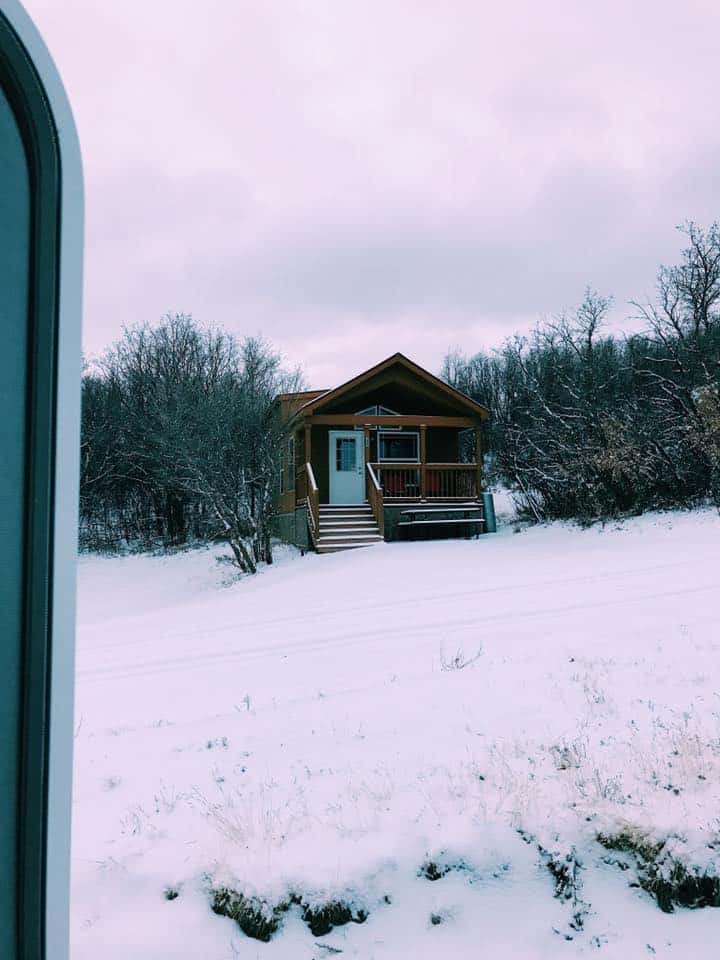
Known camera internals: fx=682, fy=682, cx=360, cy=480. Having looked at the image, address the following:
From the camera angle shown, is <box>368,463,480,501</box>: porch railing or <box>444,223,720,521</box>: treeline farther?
<box>368,463,480,501</box>: porch railing

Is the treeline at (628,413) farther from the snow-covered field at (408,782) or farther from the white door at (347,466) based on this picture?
the snow-covered field at (408,782)

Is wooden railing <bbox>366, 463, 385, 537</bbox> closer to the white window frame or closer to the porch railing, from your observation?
the porch railing

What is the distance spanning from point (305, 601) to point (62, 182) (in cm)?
920

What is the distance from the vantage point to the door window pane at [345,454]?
765 inches

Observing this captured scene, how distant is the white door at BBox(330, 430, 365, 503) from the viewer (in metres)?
19.2

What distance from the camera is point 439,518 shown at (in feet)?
57.6

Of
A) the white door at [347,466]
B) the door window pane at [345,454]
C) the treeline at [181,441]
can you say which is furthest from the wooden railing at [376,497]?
the treeline at [181,441]

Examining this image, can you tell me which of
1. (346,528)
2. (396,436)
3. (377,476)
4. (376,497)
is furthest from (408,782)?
(396,436)

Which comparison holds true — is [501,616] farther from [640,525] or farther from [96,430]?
[96,430]

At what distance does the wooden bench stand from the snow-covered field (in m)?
8.74

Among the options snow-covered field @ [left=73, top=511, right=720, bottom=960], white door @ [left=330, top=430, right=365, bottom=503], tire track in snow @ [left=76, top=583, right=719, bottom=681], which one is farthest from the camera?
white door @ [left=330, top=430, right=365, bottom=503]

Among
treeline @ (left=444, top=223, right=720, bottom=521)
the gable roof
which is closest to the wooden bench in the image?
treeline @ (left=444, top=223, right=720, bottom=521)

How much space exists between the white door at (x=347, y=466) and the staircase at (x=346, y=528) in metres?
0.58

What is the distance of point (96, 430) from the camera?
25.1m
